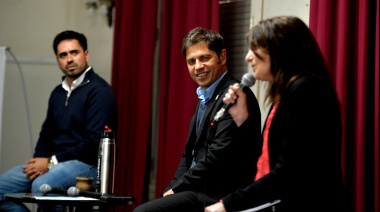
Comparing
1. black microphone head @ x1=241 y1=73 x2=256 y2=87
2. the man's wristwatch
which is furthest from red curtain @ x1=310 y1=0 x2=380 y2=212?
the man's wristwatch

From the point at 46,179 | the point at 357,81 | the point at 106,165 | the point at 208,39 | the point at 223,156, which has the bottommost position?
the point at 46,179

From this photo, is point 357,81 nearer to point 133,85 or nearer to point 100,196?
point 100,196

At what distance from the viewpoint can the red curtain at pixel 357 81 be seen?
2.76 meters

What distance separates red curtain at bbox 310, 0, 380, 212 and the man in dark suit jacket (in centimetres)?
46

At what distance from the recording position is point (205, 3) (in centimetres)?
369

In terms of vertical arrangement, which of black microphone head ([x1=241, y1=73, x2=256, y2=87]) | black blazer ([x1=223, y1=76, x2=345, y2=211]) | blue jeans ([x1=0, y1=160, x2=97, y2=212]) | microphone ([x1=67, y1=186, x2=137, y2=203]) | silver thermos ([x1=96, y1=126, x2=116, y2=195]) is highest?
black microphone head ([x1=241, y1=73, x2=256, y2=87])

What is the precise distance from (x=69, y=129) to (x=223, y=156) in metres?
1.45

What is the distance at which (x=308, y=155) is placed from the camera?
1.99 metres

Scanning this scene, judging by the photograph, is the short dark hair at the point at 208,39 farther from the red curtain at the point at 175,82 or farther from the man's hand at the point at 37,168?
the man's hand at the point at 37,168

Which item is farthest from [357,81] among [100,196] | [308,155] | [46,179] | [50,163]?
[50,163]

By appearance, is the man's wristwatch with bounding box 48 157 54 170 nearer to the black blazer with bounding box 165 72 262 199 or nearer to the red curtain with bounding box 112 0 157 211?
the red curtain with bounding box 112 0 157 211

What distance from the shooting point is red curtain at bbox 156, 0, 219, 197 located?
148 inches

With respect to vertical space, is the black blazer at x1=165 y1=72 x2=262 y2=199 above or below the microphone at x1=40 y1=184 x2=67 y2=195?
above

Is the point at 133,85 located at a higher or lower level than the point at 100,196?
higher
